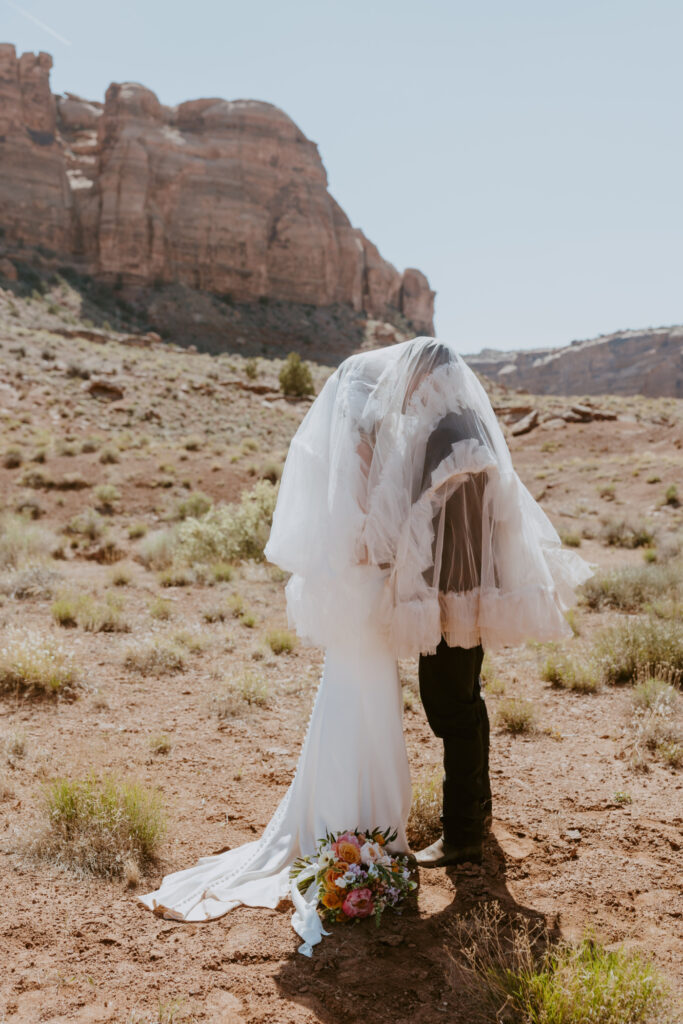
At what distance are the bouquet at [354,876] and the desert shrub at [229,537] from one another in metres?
7.94

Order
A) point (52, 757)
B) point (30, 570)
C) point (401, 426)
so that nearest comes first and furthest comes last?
point (401, 426), point (52, 757), point (30, 570)

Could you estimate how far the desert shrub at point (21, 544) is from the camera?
9.65 metres

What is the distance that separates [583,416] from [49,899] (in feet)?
93.3

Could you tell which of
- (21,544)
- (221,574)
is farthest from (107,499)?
(221,574)

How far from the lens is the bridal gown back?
2764 mm

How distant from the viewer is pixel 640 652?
5637 millimetres

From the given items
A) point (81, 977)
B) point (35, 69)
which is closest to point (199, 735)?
point (81, 977)

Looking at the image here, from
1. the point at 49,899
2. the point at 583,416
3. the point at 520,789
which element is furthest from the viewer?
the point at 583,416

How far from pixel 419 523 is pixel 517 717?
2.80 m

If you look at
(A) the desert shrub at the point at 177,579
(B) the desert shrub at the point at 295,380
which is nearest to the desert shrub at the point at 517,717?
(A) the desert shrub at the point at 177,579

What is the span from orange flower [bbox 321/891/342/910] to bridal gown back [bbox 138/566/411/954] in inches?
3.9

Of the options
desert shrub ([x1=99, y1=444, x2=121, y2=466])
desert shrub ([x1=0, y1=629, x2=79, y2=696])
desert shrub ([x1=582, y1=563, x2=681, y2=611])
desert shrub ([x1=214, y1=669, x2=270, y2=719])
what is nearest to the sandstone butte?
desert shrub ([x1=99, y1=444, x2=121, y2=466])

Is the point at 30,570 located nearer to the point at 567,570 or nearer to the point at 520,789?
the point at 520,789

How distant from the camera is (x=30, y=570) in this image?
344 inches
